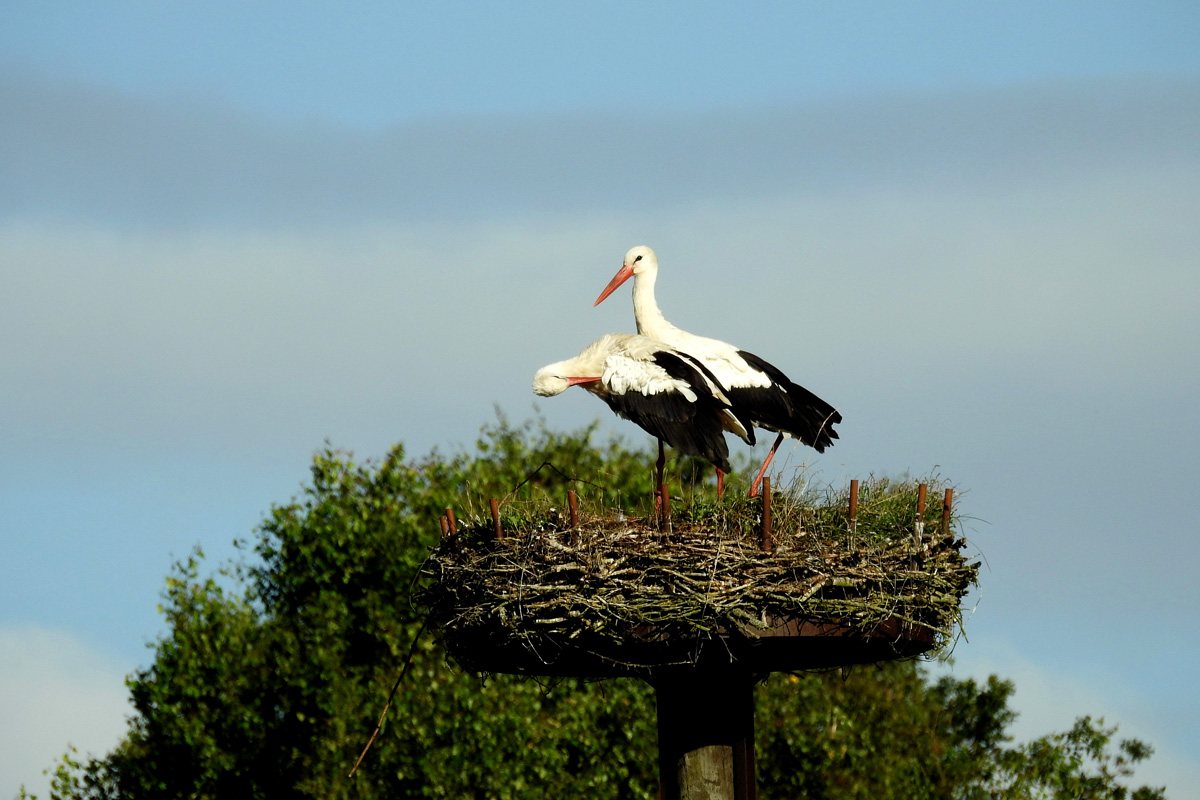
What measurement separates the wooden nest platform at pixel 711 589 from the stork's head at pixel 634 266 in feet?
10.3

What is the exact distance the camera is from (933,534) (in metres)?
7.04

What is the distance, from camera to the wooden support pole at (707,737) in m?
6.72

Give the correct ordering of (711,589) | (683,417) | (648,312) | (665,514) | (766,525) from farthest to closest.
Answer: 1. (648,312)
2. (683,417)
3. (665,514)
4. (766,525)
5. (711,589)

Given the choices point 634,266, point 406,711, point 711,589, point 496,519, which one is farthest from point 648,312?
point 406,711

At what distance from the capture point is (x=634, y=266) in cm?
1010

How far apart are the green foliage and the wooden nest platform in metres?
9.70

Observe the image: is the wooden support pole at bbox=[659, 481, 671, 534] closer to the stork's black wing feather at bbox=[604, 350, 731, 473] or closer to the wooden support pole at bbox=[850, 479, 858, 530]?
the wooden support pole at bbox=[850, 479, 858, 530]

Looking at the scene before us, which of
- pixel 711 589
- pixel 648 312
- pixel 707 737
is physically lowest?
pixel 707 737

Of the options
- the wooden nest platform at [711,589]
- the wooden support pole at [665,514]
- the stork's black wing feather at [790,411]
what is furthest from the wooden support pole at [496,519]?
the stork's black wing feather at [790,411]

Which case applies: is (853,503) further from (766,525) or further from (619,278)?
(619,278)

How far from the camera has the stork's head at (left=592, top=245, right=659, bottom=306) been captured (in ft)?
32.9

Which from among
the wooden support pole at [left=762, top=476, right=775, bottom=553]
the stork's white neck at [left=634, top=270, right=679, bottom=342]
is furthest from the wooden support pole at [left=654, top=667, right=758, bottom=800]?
the stork's white neck at [left=634, top=270, right=679, bottom=342]

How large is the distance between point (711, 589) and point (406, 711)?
1196cm

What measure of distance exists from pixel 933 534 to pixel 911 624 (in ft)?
1.72
